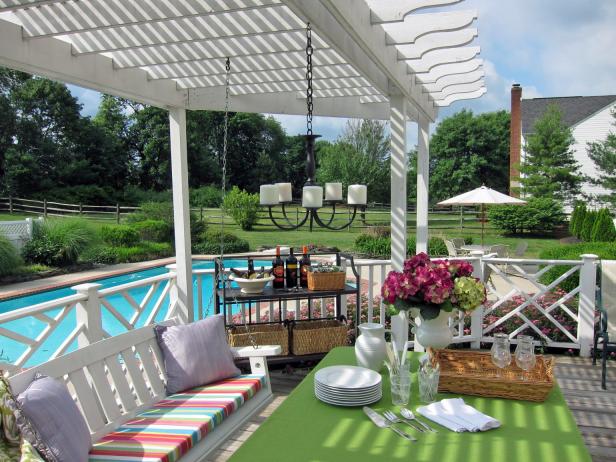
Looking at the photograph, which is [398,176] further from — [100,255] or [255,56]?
[100,255]

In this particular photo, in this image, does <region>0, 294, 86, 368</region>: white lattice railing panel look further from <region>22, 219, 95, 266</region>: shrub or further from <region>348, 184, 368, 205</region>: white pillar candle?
<region>22, 219, 95, 266</region>: shrub

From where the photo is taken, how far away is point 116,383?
2.47 meters

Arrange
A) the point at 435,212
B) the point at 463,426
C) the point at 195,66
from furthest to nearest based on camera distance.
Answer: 1. the point at 435,212
2. the point at 195,66
3. the point at 463,426

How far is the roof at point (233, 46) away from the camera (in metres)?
2.61

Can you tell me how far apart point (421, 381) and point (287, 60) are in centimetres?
269

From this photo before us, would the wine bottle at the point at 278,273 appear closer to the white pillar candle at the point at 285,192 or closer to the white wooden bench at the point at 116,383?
the white pillar candle at the point at 285,192

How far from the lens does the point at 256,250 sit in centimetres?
1473

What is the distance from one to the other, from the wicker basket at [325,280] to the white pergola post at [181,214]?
1082 mm

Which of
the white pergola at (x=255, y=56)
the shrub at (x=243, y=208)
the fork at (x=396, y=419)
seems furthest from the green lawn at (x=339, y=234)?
the fork at (x=396, y=419)

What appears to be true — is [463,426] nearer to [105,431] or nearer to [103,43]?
[105,431]

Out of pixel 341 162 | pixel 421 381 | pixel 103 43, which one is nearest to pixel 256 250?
pixel 341 162

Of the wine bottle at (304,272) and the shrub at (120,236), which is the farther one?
the shrub at (120,236)

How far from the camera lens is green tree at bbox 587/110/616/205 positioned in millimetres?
17141

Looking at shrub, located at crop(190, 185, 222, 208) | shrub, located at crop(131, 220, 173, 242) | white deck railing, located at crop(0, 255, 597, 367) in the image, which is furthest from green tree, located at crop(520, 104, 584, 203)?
white deck railing, located at crop(0, 255, 597, 367)
